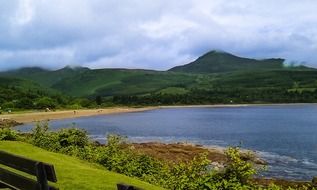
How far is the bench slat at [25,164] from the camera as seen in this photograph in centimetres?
869

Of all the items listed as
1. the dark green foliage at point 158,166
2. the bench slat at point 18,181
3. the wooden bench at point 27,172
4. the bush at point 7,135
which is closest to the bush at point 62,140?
the dark green foliage at point 158,166

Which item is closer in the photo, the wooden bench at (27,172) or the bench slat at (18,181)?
the wooden bench at (27,172)

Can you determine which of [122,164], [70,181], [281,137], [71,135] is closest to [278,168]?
[71,135]

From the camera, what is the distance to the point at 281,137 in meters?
89.1

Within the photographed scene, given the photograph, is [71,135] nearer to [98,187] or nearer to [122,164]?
[122,164]

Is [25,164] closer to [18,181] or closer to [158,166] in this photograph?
[18,181]

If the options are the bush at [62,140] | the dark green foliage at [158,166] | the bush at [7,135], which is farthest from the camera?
the bush at [7,135]

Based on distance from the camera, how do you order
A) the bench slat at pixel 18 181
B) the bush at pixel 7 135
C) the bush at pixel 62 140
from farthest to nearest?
1. the bush at pixel 7 135
2. the bush at pixel 62 140
3. the bench slat at pixel 18 181

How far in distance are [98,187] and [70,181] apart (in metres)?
1.31

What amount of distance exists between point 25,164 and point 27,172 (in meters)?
0.17

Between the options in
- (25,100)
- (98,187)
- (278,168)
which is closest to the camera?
(98,187)

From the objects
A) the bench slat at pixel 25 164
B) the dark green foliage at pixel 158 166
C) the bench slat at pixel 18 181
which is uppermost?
the bench slat at pixel 25 164

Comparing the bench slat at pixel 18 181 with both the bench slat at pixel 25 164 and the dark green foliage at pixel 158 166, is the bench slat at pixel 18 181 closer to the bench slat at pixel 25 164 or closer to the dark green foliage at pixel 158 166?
the bench slat at pixel 25 164

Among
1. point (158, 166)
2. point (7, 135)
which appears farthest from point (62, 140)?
point (158, 166)
